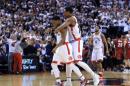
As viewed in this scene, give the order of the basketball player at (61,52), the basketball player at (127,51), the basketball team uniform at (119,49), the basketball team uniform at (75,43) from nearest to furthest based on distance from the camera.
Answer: the basketball player at (61,52) → the basketball team uniform at (75,43) → the basketball player at (127,51) → the basketball team uniform at (119,49)

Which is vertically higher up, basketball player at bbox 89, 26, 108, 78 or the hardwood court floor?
basketball player at bbox 89, 26, 108, 78

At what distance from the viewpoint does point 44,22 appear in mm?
29672

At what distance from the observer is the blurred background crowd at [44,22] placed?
2286 cm

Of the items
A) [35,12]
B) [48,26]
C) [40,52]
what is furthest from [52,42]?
[35,12]

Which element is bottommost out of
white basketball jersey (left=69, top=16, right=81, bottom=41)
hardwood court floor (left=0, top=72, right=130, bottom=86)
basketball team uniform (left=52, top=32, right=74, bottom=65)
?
hardwood court floor (left=0, top=72, right=130, bottom=86)

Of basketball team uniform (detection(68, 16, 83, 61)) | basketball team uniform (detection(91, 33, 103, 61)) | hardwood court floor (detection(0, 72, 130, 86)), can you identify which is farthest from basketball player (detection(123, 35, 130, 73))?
basketball team uniform (detection(68, 16, 83, 61))

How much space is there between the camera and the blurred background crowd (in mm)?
22859

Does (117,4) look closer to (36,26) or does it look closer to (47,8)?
(47,8)

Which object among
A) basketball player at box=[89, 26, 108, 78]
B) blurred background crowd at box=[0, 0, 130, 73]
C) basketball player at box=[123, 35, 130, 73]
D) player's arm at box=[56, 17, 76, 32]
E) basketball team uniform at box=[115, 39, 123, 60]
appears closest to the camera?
player's arm at box=[56, 17, 76, 32]

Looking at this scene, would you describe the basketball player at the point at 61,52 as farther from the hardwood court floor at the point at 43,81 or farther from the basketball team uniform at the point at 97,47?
the basketball team uniform at the point at 97,47

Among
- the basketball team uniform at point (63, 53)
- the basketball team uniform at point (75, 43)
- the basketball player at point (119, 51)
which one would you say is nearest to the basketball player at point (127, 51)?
the basketball player at point (119, 51)

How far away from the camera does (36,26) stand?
28.2 metres

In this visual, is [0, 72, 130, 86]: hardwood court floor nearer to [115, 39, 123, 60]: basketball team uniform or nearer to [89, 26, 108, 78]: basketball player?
[89, 26, 108, 78]: basketball player

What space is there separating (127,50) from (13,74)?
614 cm
